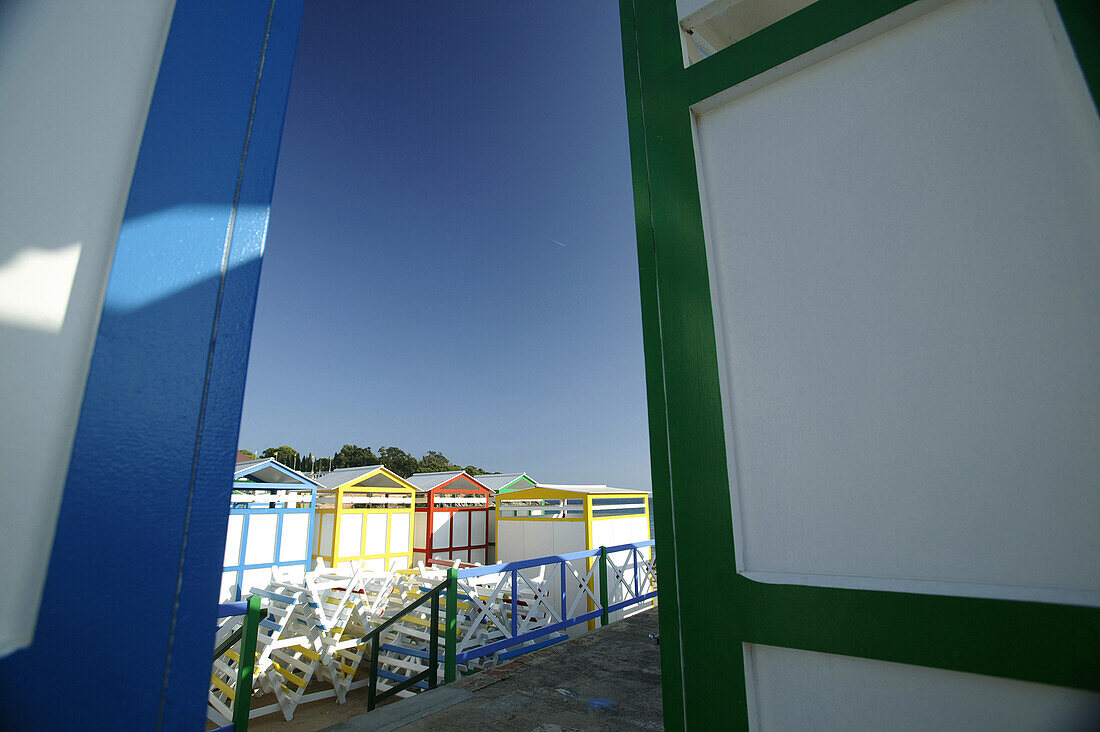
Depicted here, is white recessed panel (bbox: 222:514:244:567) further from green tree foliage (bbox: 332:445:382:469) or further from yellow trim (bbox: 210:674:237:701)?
green tree foliage (bbox: 332:445:382:469)

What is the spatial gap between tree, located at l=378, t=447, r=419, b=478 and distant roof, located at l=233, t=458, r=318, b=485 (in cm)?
3223

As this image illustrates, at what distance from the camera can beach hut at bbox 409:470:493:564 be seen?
12.9 m

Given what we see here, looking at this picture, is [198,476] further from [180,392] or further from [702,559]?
[702,559]

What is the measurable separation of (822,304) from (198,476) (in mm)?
1464

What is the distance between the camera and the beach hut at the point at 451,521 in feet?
42.2

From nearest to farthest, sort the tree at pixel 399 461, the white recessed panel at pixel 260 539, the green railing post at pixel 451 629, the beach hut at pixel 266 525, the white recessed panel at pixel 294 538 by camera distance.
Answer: the green railing post at pixel 451 629
the beach hut at pixel 266 525
the white recessed panel at pixel 260 539
the white recessed panel at pixel 294 538
the tree at pixel 399 461

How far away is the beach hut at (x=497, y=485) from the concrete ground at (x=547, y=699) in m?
8.44

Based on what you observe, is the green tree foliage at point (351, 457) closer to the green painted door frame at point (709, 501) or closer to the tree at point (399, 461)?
the tree at point (399, 461)

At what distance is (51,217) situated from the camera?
2.89 ft

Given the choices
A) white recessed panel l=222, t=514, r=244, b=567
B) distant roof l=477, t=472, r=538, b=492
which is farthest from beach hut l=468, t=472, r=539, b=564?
white recessed panel l=222, t=514, r=244, b=567

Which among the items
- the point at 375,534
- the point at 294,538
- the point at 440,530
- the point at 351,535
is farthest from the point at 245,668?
the point at 440,530

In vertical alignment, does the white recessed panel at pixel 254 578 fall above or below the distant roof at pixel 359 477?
below

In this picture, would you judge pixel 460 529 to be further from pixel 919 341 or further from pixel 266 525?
pixel 919 341

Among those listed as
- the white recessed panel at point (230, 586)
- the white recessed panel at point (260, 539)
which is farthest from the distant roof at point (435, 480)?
the white recessed panel at point (230, 586)
